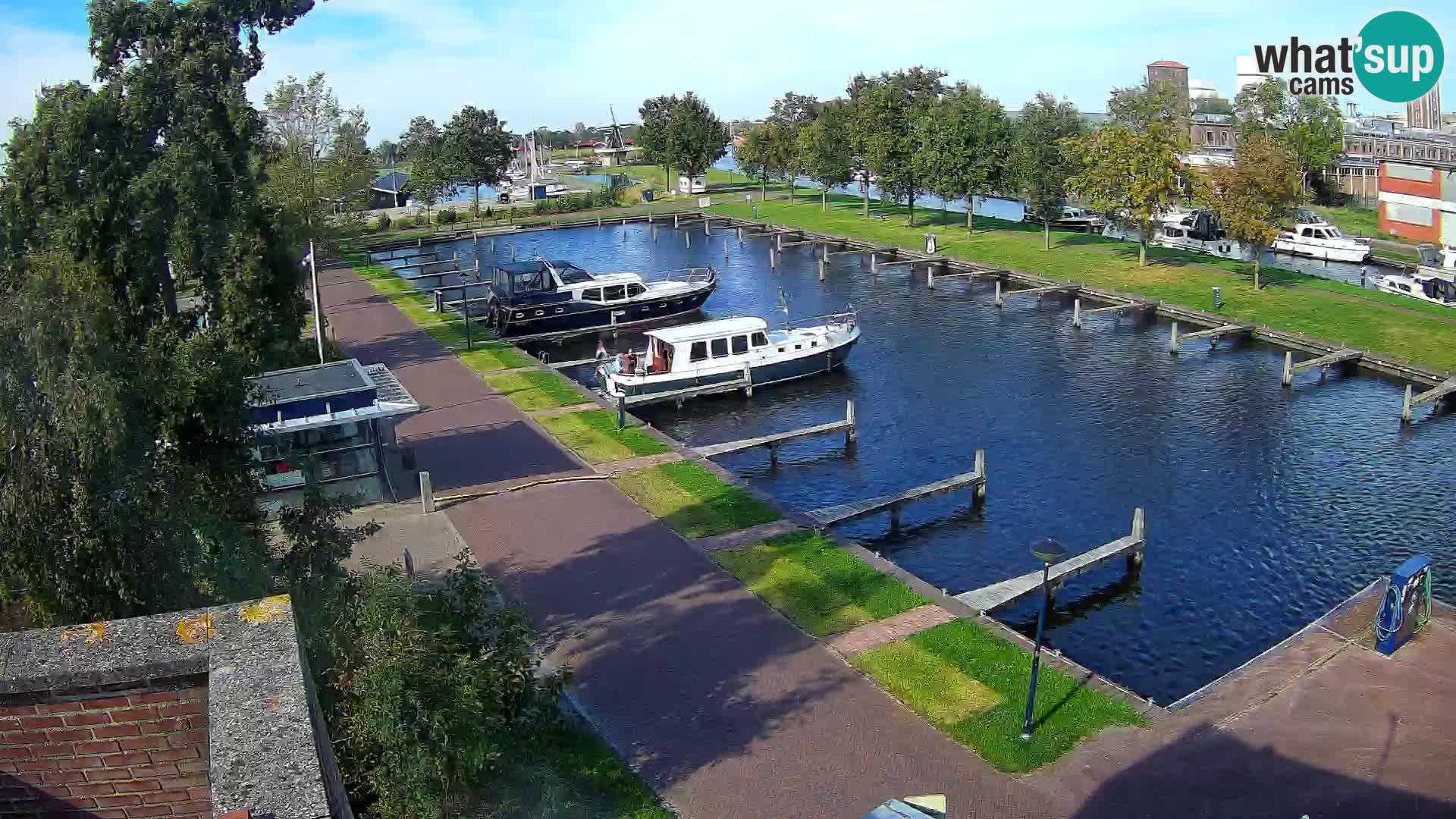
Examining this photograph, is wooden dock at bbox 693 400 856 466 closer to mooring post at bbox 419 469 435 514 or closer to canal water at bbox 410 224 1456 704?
canal water at bbox 410 224 1456 704

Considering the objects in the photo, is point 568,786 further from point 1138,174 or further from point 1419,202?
point 1419,202

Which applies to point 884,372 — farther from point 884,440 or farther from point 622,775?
point 622,775

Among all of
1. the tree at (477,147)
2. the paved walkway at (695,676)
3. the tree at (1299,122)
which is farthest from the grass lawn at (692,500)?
the tree at (477,147)

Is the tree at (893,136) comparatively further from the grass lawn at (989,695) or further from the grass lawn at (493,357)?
the grass lawn at (989,695)

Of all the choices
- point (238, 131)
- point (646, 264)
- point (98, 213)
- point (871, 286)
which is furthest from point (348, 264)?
point (98, 213)

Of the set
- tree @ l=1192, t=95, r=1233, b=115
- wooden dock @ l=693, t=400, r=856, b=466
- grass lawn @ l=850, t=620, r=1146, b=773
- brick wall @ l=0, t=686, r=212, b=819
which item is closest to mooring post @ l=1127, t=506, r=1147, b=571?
grass lawn @ l=850, t=620, r=1146, b=773

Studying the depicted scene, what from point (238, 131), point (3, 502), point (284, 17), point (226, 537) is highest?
point (284, 17)

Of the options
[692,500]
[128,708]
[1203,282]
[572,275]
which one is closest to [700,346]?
[692,500]
